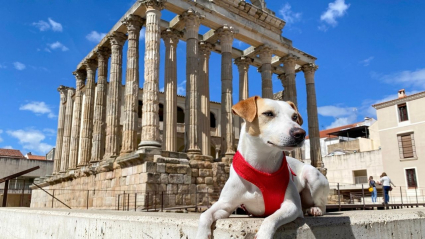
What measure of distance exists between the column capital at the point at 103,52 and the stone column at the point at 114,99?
78.9 inches

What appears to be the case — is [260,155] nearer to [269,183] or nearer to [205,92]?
[269,183]

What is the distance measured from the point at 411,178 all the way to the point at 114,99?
23.4m

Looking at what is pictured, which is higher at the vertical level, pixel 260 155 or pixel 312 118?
pixel 312 118

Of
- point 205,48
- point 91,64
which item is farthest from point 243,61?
point 91,64

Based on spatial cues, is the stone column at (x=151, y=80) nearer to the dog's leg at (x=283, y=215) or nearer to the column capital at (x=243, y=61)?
the column capital at (x=243, y=61)

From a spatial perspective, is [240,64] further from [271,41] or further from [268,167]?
[268,167]

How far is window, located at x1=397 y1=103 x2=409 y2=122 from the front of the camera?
29.4 metres

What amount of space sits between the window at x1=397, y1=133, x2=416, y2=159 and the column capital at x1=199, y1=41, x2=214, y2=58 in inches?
708

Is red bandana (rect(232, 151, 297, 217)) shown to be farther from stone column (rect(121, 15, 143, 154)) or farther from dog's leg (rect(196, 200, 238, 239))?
stone column (rect(121, 15, 143, 154))

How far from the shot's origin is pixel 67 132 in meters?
28.1

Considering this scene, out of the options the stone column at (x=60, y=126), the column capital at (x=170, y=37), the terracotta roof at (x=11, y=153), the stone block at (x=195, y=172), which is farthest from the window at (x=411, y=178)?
the terracotta roof at (x=11, y=153)

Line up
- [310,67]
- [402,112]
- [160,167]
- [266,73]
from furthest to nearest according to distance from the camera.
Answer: [402,112] → [310,67] → [266,73] → [160,167]

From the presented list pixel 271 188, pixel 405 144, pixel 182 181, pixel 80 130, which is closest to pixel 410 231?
pixel 271 188

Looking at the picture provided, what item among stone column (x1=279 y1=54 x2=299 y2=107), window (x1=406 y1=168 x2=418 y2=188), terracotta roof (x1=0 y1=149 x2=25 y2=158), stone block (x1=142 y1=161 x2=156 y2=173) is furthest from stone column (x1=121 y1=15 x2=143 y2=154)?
terracotta roof (x1=0 y1=149 x2=25 y2=158)
